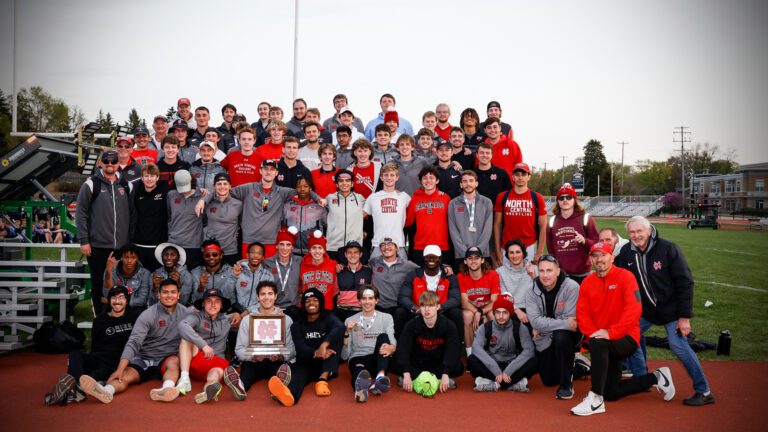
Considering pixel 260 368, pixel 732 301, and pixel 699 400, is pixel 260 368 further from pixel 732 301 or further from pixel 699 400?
pixel 732 301

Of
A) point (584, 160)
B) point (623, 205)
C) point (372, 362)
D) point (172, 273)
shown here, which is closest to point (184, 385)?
point (172, 273)

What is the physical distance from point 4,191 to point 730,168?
109 metres

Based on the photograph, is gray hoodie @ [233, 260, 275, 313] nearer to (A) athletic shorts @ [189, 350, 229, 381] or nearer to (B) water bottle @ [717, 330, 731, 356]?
(A) athletic shorts @ [189, 350, 229, 381]

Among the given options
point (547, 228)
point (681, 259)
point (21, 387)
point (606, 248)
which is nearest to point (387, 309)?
point (547, 228)

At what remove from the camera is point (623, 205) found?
65.4m

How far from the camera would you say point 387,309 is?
7672 mm

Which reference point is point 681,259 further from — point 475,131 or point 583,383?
point 475,131

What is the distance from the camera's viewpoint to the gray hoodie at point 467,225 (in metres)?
7.90

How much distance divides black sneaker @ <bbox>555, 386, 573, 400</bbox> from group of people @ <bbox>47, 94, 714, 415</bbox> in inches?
1.4

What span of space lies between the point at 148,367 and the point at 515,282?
186 inches

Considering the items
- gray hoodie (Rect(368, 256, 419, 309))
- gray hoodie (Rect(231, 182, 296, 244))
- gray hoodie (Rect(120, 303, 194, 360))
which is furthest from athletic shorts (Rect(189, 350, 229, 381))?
gray hoodie (Rect(368, 256, 419, 309))

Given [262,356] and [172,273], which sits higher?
[172,273]

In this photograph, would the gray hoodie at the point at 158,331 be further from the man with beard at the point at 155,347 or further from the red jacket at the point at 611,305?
the red jacket at the point at 611,305

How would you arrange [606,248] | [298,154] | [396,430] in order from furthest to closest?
[298,154] → [606,248] → [396,430]
